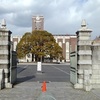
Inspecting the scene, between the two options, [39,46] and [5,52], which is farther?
[39,46]

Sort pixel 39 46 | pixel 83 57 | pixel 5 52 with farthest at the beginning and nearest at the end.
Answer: pixel 39 46, pixel 5 52, pixel 83 57

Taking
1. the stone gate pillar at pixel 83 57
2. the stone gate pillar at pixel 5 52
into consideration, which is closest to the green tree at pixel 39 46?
the stone gate pillar at pixel 5 52

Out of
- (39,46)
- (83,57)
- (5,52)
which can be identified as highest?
(39,46)

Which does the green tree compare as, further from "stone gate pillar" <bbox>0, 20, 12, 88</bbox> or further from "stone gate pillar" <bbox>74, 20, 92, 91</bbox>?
"stone gate pillar" <bbox>74, 20, 92, 91</bbox>

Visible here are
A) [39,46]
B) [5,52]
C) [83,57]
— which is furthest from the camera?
[39,46]

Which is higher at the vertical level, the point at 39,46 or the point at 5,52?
the point at 39,46

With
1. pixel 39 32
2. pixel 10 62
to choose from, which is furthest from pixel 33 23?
pixel 10 62

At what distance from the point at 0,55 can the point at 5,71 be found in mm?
1015

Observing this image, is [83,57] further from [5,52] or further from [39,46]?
[39,46]

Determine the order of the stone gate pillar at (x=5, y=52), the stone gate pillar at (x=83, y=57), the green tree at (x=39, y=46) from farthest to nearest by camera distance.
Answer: the green tree at (x=39, y=46) < the stone gate pillar at (x=5, y=52) < the stone gate pillar at (x=83, y=57)

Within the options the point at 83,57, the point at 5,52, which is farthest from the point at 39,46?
the point at 83,57

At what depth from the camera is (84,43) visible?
14469 millimetres

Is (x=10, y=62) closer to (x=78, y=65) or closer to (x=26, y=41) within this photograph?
(x=78, y=65)

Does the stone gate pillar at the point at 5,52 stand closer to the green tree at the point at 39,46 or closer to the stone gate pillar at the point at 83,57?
the stone gate pillar at the point at 83,57
